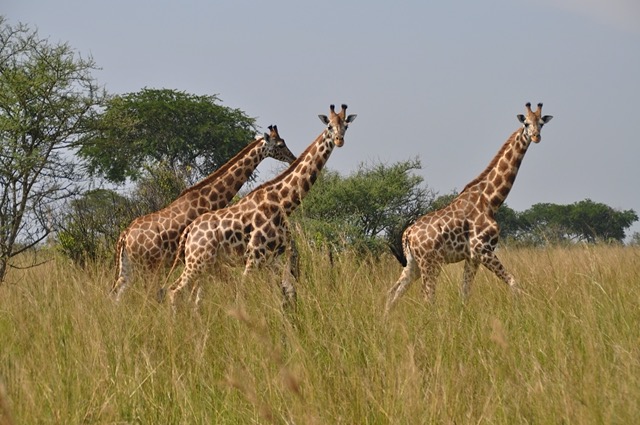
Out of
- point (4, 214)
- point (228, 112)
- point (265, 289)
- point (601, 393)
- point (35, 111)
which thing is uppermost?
point (228, 112)

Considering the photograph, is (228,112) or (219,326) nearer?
(219,326)

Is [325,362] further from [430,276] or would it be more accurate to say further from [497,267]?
[430,276]

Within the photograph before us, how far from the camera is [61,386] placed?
14.8 feet

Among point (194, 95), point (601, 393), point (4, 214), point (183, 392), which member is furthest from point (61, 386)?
point (194, 95)

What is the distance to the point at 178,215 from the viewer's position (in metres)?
8.88

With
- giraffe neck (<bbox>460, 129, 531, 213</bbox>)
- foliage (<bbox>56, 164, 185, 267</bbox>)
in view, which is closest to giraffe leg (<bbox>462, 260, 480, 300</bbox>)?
giraffe neck (<bbox>460, 129, 531, 213</bbox>)

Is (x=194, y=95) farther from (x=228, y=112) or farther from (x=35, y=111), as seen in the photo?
(x=35, y=111)

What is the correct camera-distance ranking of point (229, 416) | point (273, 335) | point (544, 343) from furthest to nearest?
1. point (273, 335)
2. point (544, 343)
3. point (229, 416)

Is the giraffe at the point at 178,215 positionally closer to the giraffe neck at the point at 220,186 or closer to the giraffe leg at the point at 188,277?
the giraffe neck at the point at 220,186

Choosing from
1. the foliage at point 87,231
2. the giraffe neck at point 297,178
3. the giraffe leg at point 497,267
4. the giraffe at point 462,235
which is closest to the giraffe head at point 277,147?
the giraffe neck at point 297,178

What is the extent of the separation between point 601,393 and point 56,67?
11228 millimetres

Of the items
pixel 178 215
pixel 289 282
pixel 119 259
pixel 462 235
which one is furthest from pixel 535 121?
pixel 119 259

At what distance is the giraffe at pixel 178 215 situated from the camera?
872 cm

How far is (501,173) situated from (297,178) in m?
2.23
